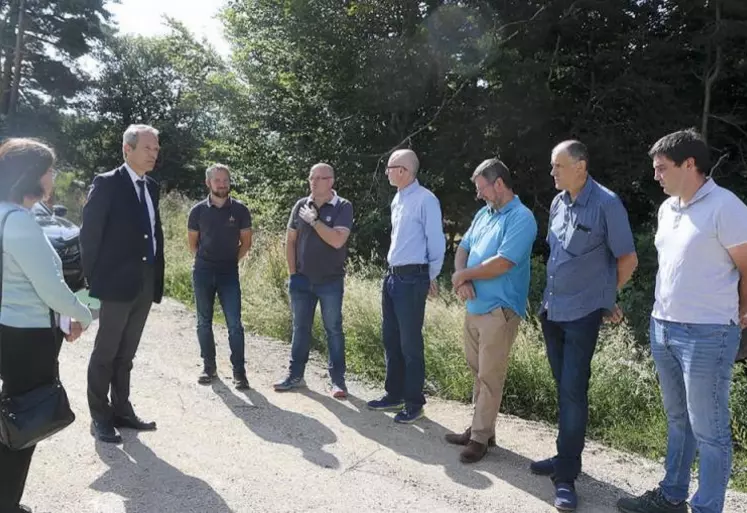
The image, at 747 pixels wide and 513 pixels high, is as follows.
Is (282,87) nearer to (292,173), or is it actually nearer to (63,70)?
(292,173)

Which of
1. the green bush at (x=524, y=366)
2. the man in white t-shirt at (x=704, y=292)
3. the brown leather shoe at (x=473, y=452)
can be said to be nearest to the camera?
the man in white t-shirt at (x=704, y=292)

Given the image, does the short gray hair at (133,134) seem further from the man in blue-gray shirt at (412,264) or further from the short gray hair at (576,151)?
the short gray hair at (576,151)

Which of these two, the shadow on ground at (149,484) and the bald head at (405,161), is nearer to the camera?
the shadow on ground at (149,484)

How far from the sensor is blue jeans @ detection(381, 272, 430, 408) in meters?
4.98

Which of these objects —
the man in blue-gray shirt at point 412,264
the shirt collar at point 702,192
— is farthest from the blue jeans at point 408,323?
the shirt collar at point 702,192

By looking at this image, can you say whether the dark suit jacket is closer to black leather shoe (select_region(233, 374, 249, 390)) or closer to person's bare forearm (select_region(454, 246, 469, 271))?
black leather shoe (select_region(233, 374, 249, 390))

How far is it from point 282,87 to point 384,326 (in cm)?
1021

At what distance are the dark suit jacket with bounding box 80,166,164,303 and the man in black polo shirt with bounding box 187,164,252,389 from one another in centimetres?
126

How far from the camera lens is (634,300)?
9.21 metres

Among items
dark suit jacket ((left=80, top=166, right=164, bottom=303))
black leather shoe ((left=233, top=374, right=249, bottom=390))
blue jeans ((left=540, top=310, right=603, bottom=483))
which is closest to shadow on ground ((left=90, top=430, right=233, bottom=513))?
dark suit jacket ((left=80, top=166, right=164, bottom=303))

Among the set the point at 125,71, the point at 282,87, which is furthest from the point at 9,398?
the point at 125,71

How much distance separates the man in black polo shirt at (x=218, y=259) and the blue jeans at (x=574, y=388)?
305cm

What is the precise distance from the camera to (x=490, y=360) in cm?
428

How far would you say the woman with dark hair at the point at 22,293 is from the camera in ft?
9.87
